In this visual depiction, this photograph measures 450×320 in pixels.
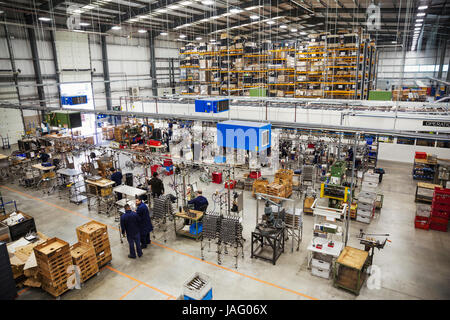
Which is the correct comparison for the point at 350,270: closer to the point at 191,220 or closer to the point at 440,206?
the point at 191,220

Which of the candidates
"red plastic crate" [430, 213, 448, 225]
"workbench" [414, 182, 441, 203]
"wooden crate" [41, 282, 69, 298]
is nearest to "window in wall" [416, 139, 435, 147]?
"workbench" [414, 182, 441, 203]

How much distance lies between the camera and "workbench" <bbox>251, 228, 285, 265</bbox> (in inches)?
316

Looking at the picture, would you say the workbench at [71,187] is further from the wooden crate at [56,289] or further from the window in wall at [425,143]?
the window in wall at [425,143]

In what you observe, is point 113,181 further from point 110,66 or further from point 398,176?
point 110,66

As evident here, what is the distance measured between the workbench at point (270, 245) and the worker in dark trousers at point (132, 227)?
132 inches

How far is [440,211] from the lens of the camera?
9.87 metres

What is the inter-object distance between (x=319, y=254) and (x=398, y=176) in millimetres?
10645

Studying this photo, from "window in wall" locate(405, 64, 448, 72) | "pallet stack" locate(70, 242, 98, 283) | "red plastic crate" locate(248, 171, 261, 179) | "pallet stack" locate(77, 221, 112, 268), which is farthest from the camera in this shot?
"window in wall" locate(405, 64, 448, 72)

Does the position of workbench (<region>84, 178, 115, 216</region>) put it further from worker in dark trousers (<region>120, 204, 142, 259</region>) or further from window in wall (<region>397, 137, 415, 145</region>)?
window in wall (<region>397, 137, 415, 145</region>)

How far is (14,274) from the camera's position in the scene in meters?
7.40

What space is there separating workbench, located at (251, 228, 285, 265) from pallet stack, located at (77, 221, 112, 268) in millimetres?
4182

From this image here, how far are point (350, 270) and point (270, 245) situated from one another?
220 cm


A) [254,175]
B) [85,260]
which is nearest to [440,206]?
[254,175]

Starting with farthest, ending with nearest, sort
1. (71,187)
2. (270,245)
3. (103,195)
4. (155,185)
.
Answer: (71,187) < (103,195) < (155,185) < (270,245)
